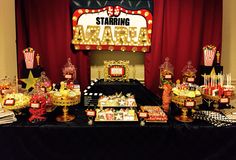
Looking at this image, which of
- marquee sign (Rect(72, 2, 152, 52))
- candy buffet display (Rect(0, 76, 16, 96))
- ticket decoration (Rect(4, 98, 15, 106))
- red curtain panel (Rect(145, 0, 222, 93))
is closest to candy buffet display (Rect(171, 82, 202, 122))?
red curtain panel (Rect(145, 0, 222, 93))

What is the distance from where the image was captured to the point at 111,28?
2.84 m

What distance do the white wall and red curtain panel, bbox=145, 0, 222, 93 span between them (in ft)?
5.49

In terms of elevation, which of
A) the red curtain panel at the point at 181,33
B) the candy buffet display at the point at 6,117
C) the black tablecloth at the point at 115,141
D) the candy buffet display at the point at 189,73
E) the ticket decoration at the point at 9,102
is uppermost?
the red curtain panel at the point at 181,33

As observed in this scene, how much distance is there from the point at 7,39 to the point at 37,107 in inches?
52.2

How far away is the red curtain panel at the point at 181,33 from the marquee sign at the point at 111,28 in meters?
0.13

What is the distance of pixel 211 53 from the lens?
8.65 ft

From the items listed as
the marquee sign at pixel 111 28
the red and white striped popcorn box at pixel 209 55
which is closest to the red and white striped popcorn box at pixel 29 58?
the marquee sign at pixel 111 28

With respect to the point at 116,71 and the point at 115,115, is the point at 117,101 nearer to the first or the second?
the point at 115,115

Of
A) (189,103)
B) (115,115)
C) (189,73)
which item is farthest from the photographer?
(189,73)

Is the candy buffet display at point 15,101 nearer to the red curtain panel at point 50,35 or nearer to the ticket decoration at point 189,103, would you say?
the red curtain panel at point 50,35

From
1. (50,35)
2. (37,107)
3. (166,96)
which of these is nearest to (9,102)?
(37,107)

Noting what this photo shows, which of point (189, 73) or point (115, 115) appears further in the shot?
point (189, 73)

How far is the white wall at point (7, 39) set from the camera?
2.73m

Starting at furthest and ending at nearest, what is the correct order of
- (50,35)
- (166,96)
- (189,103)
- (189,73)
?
(50,35), (189,73), (166,96), (189,103)
